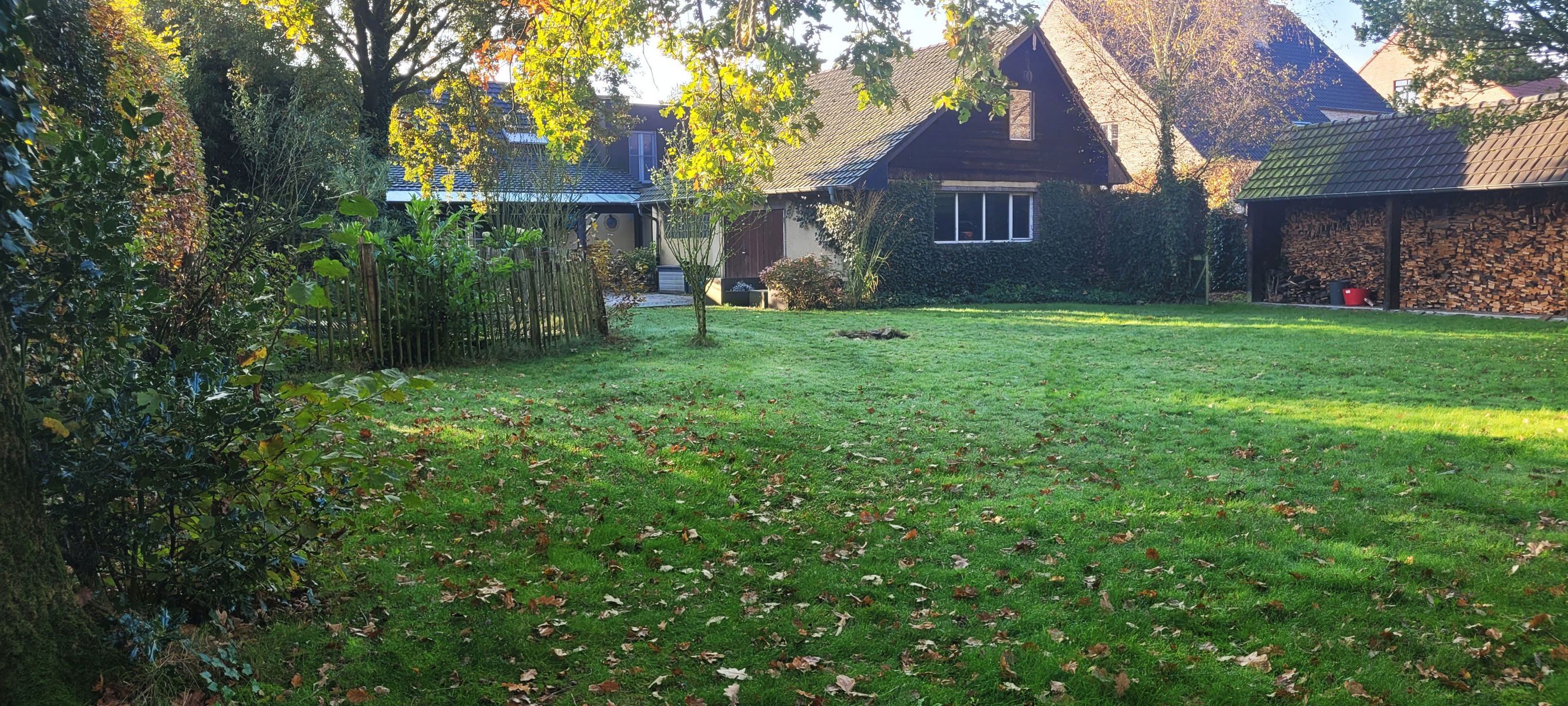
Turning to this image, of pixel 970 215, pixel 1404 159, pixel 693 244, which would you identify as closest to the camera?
pixel 693 244

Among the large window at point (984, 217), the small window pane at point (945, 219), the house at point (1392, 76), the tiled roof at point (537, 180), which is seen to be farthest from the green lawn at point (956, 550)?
the house at point (1392, 76)

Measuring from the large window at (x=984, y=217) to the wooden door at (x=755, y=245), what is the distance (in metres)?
4.14

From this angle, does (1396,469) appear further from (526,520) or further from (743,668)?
(526,520)

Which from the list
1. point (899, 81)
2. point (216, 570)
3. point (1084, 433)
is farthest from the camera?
point (899, 81)

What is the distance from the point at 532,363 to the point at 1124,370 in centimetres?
737

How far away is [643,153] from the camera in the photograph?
34188mm

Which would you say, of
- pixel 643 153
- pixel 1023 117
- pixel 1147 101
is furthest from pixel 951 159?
pixel 643 153

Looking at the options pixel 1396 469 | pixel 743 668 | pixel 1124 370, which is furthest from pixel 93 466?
pixel 1124 370

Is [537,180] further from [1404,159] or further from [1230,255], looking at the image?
[1230,255]

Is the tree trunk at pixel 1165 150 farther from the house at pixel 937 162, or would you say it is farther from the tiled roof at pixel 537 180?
the tiled roof at pixel 537 180

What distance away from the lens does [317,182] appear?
59.4 ft

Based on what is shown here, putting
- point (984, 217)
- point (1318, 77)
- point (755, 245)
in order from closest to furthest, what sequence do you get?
point (984, 217) < point (755, 245) < point (1318, 77)

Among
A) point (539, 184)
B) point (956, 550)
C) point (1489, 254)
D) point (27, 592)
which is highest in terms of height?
point (539, 184)

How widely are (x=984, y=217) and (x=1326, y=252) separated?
26.4 ft
